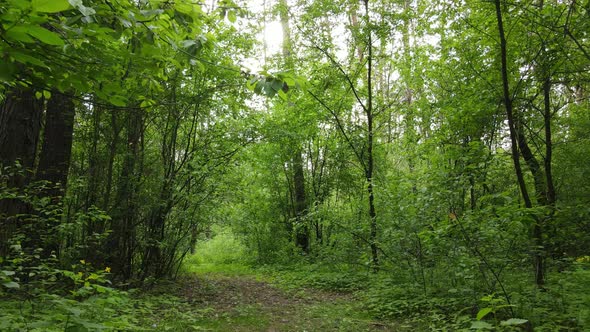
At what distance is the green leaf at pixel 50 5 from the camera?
1450mm

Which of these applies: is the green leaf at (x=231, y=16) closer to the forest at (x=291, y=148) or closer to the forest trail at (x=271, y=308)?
the forest at (x=291, y=148)

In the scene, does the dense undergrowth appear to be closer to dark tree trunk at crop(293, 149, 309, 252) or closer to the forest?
the forest

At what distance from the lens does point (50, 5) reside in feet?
4.84

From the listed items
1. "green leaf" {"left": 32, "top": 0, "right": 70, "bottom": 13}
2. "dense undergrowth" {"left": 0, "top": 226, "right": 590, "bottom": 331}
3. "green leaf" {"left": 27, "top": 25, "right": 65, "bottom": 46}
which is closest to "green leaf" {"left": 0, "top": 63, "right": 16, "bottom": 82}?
"green leaf" {"left": 27, "top": 25, "right": 65, "bottom": 46}

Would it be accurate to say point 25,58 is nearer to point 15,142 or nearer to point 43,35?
point 43,35

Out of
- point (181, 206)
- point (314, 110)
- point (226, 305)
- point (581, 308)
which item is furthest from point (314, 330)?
point (314, 110)

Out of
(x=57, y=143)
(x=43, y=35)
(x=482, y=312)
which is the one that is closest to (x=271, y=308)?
(x=57, y=143)

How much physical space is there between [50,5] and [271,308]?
20.3ft

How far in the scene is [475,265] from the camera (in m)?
5.08

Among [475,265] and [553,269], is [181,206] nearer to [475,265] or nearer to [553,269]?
[475,265]

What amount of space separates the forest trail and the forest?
61mm

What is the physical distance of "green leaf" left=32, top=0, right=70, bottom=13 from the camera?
145cm

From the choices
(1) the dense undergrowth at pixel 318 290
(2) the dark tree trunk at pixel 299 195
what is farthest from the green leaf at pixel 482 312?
(2) the dark tree trunk at pixel 299 195

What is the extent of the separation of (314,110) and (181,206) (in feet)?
16.4
